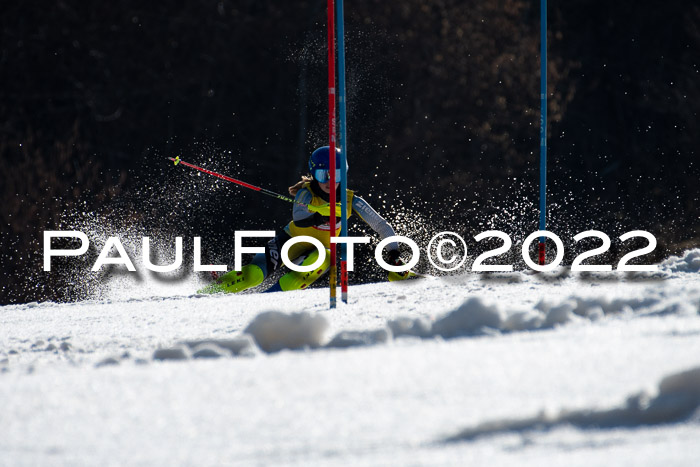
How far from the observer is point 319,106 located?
17.3m

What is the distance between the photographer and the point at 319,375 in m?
2.69

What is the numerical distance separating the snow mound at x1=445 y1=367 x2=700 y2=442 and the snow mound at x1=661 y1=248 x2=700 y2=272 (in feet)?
11.7

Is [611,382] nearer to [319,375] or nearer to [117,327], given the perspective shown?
[319,375]

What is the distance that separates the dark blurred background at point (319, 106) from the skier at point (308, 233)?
791 centimetres

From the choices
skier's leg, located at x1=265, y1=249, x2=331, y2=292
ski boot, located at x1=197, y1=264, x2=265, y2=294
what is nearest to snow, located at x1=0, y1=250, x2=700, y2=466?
skier's leg, located at x1=265, y1=249, x2=331, y2=292

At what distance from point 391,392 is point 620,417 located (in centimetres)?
53

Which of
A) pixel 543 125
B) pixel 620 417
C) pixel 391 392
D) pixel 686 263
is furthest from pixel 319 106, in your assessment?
pixel 620 417

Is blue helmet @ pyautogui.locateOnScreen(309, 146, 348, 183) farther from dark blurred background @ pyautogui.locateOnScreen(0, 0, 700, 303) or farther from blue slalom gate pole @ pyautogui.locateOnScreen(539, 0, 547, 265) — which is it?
dark blurred background @ pyautogui.locateOnScreen(0, 0, 700, 303)

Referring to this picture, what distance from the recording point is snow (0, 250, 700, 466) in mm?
2088

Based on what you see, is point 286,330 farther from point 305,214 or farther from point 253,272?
point 253,272

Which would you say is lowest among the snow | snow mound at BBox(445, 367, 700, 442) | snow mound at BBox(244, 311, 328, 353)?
snow mound at BBox(244, 311, 328, 353)

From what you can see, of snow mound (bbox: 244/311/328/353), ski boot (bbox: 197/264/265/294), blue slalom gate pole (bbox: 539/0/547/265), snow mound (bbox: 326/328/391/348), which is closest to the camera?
snow mound (bbox: 326/328/391/348)

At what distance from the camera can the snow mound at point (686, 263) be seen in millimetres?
5779

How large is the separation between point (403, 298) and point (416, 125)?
475 inches
